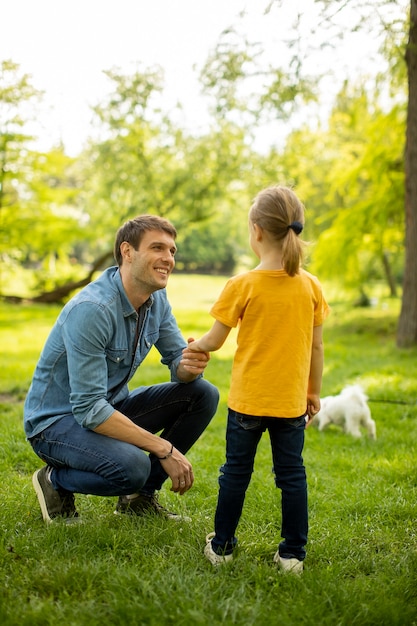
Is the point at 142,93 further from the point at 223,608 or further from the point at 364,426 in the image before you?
the point at 223,608

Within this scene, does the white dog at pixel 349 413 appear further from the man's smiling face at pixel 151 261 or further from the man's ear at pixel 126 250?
the man's ear at pixel 126 250

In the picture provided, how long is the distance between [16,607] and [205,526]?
3.60 feet

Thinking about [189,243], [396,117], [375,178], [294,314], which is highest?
[396,117]

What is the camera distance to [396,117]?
34.5 ft

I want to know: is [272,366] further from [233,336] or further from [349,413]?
[233,336]

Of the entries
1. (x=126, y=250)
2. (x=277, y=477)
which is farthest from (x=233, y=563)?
(x=126, y=250)

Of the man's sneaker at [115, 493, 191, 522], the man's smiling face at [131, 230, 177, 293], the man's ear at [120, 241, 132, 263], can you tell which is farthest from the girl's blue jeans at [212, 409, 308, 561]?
the man's ear at [120, 241, 132, 263]

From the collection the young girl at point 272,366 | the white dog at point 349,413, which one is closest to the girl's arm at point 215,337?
the young girl at point 272,366

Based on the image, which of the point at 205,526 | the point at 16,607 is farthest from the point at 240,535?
the point at 16,607

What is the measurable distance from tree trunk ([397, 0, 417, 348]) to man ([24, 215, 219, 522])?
684 cm

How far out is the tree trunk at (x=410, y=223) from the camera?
29.3ft

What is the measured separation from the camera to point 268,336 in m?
2.56

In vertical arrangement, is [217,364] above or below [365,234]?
below

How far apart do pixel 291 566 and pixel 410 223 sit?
7.67 metres
